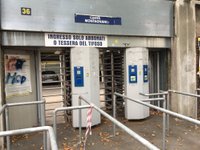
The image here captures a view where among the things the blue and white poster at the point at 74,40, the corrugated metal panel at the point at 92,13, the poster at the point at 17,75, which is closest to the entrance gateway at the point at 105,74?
the blue and white poster at the point at 74,40

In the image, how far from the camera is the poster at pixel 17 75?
524cm

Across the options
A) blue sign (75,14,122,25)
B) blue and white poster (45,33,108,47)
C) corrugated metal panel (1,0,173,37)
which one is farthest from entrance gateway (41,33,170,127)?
blue sign (75,14,122,25)

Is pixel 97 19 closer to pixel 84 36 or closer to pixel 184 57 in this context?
pixel 84 36

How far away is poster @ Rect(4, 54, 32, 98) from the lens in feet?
17.2

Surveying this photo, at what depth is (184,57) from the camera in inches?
256

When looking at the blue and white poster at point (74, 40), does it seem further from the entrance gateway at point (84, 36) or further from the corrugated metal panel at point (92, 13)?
the corrugated metal panel at point (92, 13)

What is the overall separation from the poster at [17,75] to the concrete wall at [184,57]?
405 centimetres

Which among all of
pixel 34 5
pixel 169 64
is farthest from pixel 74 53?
pixel 169 64

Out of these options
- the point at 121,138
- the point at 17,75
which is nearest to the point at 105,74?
the point at 121,138

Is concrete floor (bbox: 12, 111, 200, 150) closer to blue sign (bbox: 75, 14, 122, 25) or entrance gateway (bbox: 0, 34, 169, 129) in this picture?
entrance gateway (bbox: 0, 34, 169, 129)

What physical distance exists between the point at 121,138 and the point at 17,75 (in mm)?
2851

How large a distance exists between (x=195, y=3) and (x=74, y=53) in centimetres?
386

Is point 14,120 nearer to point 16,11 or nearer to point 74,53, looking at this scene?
point 74,53

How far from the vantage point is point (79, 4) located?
529 cm
